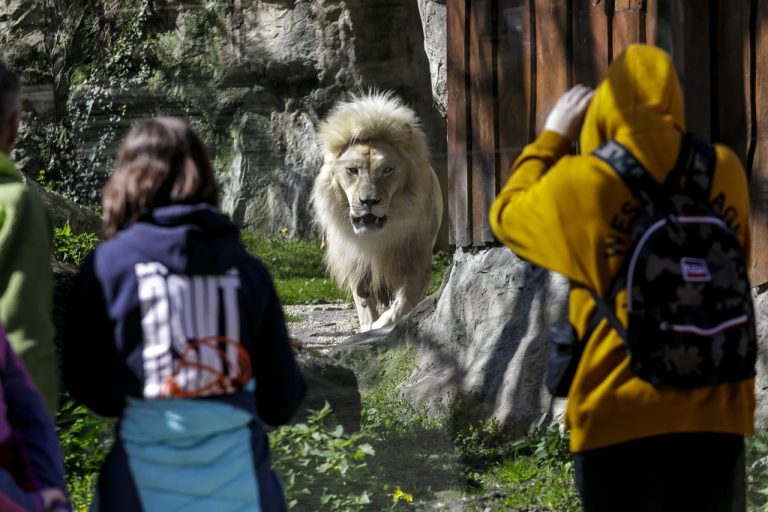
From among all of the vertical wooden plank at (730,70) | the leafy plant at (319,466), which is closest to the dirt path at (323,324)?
the leafy plant at (319,466)

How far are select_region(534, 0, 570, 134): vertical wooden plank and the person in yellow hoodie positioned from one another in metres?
1.97

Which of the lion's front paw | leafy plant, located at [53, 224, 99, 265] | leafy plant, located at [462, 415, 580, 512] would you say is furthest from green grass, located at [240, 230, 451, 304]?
leafy plant, located at [462, 415, 580, 512]

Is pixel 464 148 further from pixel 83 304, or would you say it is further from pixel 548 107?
pixel 83 304

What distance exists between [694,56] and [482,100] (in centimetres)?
94

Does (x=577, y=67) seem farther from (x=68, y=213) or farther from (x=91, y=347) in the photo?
(x=91, y=347)

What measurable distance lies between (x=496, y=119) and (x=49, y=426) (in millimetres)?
3134

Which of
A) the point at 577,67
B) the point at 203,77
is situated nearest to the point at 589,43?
the point at 577,67

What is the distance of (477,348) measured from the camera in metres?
5.10

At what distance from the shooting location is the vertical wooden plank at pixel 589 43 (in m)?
4.66

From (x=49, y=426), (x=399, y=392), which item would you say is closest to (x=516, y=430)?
(x=399, y=392)

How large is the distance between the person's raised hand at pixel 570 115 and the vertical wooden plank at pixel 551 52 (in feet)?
5.84

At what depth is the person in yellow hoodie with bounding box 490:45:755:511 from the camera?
2.62 meters

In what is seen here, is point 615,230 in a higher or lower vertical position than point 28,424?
higher

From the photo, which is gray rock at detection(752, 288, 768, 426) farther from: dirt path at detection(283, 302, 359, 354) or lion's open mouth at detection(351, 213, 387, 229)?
lion's open mouth at detection(351, 213, 387, 229)
